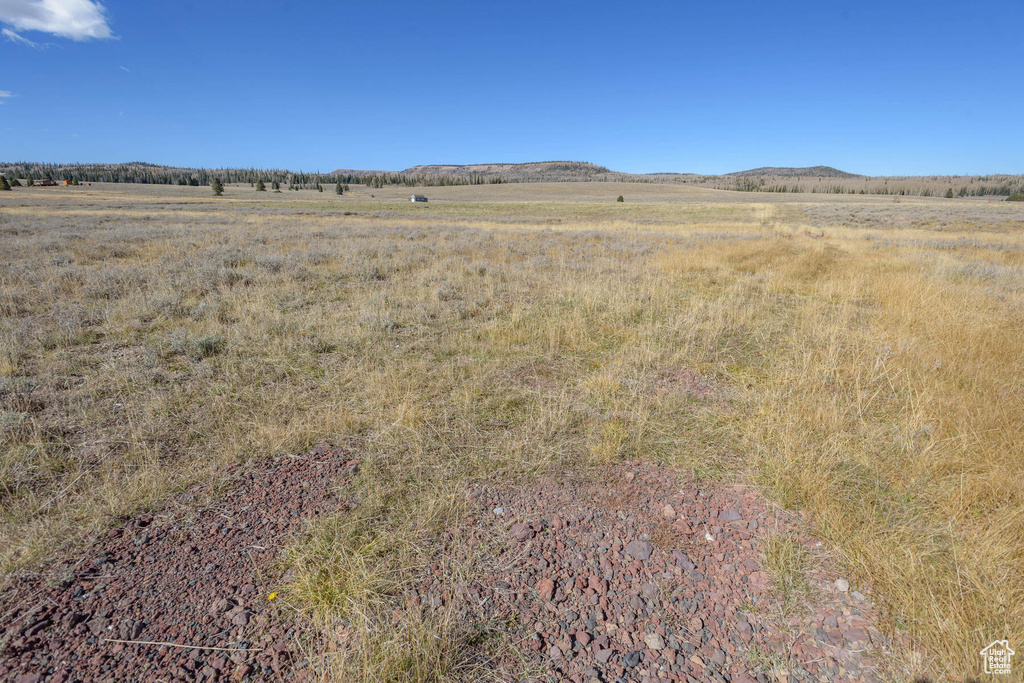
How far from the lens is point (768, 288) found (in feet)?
33.2

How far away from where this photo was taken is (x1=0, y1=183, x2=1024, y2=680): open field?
2.59 metres

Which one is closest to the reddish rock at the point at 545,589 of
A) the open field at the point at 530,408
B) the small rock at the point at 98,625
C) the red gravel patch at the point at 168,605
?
the open field at the point at 530,408

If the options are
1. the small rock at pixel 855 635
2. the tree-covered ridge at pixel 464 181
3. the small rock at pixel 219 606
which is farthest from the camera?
the tree-covered ridge at pixel 464 181

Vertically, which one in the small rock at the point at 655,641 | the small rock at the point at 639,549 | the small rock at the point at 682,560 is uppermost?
the small rock at the point at 639,549

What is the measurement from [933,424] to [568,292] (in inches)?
255

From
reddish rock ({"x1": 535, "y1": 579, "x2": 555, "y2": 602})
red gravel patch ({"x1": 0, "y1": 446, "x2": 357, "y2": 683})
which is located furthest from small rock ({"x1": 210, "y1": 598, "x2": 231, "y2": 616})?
reddish rock ({"x1": 535, "y1": 579, "x2": 555, "y2": 602})

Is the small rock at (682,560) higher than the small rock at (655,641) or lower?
higher

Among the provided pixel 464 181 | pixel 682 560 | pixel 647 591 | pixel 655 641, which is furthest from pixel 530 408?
pixel 464 181

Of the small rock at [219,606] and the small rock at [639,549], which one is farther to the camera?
the small rock at [639,549]

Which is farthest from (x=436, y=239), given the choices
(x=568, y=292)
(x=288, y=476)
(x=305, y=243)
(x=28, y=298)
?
(x=288, y=476)

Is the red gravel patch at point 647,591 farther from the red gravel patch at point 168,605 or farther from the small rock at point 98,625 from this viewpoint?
the small rock at point 98,625

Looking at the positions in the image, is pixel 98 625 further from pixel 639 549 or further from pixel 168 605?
pixel 639 549

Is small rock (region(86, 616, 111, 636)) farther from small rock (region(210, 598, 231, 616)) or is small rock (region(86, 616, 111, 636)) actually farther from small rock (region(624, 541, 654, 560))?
small rock (region(624, 541, 654, 560))

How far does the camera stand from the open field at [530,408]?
259 centimetres
